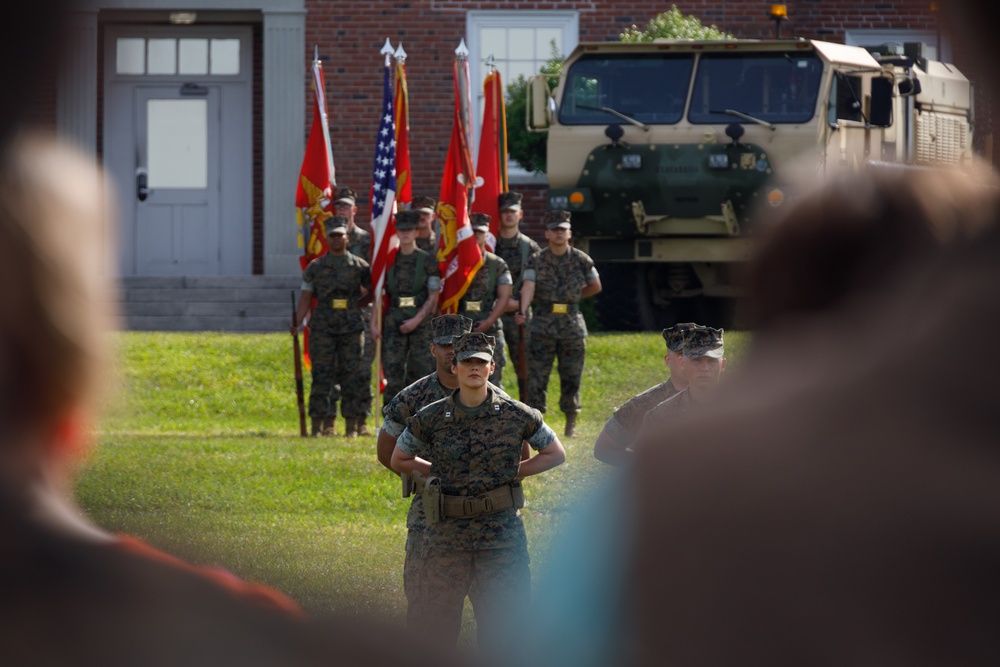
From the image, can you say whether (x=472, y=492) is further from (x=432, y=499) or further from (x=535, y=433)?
(x=535, y=433)

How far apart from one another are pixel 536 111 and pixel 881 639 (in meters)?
16.1

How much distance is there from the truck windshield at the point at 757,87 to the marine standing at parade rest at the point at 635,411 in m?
9.60

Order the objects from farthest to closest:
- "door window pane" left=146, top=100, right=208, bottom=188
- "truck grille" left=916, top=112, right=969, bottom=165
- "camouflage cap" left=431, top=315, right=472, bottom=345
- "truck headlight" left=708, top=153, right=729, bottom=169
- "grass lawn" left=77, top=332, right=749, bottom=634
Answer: "door window pane" left=146, top=100, right=208, bottom=188
"truck grille" left=916, top=112, right=969, bottom=165
"truck headlight" left=708, top=153, right=729, bottom=169
"camouflage cap" left=431, top=315, right=472, bottom=345
"grass lawn" left=77, top=332, right=749, bottom=634

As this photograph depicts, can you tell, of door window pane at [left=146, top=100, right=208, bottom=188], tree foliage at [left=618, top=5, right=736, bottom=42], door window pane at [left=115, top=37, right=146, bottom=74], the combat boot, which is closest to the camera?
the combat boot

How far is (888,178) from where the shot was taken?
1.35m

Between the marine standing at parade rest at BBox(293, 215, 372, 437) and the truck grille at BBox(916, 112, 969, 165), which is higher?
the truck grille at BBox(916, 112, 969, 165)

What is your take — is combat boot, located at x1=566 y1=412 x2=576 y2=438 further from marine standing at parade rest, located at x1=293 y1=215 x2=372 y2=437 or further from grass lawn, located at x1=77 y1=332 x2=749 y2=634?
marine standing at parade rest, located at x1=293 y1=215 x2=372 y2=437

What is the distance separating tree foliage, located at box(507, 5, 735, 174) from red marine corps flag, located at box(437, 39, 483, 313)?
4546mm

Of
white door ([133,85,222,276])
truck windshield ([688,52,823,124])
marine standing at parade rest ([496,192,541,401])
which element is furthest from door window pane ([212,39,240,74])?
marine standing at parade rest ([496,192,541,401])

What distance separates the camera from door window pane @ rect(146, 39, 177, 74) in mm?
21469

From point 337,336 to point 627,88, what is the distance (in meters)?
5.23

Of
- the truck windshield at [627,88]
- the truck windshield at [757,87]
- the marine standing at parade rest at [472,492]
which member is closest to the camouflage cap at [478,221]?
the truck windshield at [627,88]

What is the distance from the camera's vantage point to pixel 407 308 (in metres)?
13.4

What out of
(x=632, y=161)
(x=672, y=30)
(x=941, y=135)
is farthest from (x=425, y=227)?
(x=941, y=135)
